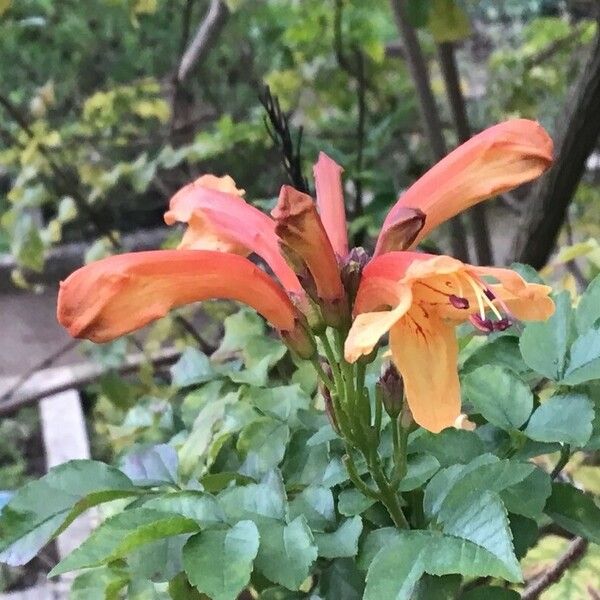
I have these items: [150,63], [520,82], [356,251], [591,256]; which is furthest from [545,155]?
[150,63]

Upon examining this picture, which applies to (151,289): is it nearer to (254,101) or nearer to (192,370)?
(192,370)

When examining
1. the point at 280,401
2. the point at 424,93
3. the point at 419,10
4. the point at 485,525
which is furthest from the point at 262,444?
the point at 424,93

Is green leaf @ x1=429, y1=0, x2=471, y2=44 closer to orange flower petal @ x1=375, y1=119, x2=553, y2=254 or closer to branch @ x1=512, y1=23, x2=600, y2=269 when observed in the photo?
branch @ x1=512, y1=23, x2=600, y2=269

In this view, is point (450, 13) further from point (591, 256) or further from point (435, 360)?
point (435, 360)

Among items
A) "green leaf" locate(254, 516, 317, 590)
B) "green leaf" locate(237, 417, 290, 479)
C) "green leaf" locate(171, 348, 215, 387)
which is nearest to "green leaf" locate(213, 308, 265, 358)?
"green leaf" locate(171, 348, 215, 387)

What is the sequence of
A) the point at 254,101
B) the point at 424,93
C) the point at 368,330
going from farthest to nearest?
the point at 254,101
the point at 424,93
the point at 368,330

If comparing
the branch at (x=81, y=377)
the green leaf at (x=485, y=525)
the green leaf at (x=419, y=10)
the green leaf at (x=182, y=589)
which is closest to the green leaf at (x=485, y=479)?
the green leaf at (x=485, y=525)

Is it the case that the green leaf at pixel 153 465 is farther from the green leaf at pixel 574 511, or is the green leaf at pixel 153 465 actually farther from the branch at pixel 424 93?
the branch at pixel 424 93
